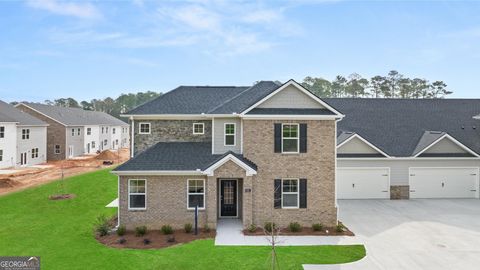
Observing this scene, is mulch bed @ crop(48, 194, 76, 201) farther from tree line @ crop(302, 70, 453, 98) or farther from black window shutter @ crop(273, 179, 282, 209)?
tree line @ crop(302, 70, 453, 98)

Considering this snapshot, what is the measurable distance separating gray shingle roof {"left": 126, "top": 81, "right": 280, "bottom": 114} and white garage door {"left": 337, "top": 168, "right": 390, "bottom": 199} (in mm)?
9107

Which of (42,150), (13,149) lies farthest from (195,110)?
(42,150)

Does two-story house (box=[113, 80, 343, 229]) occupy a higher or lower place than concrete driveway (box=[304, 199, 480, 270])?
higher

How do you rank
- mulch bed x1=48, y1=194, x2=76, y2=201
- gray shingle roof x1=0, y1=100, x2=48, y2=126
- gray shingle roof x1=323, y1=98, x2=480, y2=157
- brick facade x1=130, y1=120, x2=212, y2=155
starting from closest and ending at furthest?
brick facade x1=130, y1=120, x2=212, y2=155, mulch bed x1=48, y1=194, x2=76, y2=201, gray shingle roof x1=323, y1=98, x2=480, y2=157, gray shingle roof x1=0, y1=100, x2=48, y2=126

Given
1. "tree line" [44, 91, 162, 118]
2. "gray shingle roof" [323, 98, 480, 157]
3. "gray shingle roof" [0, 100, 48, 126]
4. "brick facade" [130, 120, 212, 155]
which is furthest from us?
"tree line" [44, 91, 162, 118]

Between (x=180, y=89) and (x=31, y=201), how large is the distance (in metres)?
12.9

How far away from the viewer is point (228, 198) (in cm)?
1833

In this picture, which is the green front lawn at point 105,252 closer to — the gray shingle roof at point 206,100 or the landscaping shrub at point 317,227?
the landscaping shrub at point 317,227

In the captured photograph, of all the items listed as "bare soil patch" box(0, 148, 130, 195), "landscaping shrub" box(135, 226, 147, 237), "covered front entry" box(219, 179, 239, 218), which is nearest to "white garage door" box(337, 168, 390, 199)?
"covered front entry" box(219, 179, 239, 218)

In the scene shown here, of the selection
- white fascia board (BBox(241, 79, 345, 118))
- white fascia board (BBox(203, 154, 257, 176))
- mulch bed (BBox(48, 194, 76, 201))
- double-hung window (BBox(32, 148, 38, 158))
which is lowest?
mulch bed (BBox(48, 194, 76, 201))

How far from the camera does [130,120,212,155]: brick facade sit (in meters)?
19.2

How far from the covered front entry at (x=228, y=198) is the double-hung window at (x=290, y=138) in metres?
3.56

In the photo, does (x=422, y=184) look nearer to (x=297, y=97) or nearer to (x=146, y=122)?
(x=297, y=97)

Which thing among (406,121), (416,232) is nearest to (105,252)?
(416,232)
